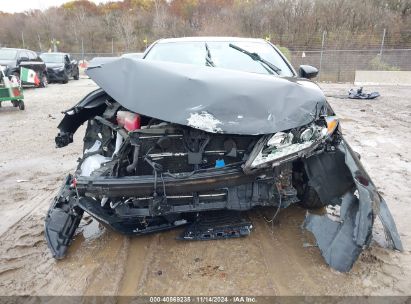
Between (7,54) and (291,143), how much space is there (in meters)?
14.7

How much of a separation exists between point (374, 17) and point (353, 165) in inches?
988

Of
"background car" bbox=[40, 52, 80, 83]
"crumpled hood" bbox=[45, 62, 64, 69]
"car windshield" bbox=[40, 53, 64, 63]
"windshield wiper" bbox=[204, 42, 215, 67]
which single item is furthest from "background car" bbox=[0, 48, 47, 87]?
"windshield wiper" bbox=[204, 42, 215, 67]

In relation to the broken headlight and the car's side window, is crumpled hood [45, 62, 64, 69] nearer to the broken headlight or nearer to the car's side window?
the car's side window

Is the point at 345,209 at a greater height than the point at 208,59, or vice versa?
the point at 208,59

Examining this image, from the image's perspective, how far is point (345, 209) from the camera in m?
2.77

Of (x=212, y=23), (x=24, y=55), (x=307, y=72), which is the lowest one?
(x=24, y=55)

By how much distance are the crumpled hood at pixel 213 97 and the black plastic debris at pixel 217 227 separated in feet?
3.39

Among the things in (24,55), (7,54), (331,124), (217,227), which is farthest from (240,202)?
(24,55)

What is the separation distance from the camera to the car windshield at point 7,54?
13.8 meters

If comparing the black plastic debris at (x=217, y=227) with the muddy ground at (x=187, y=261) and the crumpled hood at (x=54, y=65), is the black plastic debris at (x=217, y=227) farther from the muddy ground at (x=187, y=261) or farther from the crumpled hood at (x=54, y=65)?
the crumpled hood at (x=54, y=65)

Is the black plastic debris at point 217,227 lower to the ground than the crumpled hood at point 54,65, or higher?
lower

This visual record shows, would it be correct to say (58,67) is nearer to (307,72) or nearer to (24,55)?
(24,55)

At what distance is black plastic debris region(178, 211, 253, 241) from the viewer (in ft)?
10.1

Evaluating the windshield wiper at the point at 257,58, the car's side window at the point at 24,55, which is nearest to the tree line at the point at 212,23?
the car's side window at the point at 24,55
